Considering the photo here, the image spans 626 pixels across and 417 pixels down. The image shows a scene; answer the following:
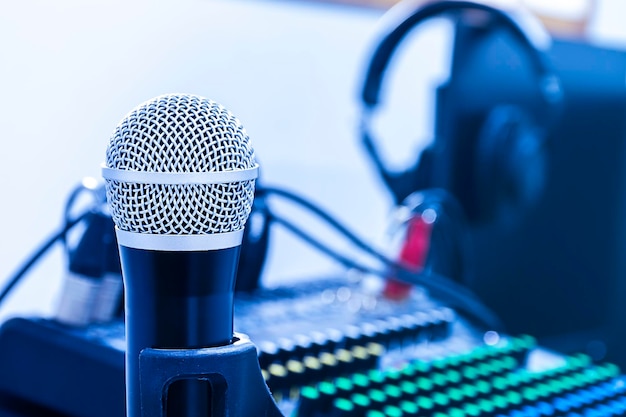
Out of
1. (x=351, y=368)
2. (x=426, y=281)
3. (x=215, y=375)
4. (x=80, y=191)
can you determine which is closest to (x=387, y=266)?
(x=426, y=281)

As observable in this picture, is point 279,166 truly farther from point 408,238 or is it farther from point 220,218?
point 220,218

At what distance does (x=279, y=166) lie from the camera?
0.95 meters

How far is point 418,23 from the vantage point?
80cm

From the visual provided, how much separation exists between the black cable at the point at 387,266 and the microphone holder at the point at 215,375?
0.31 meters

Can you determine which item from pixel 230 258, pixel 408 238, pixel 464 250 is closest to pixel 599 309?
pixel 464 250

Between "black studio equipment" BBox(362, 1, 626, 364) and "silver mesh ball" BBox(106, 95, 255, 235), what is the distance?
50cm

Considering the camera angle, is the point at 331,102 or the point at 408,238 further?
the point at 331,102

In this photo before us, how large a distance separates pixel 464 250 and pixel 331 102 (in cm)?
28

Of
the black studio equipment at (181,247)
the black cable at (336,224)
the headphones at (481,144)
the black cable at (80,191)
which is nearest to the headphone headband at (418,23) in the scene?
the headphones at (481,144)

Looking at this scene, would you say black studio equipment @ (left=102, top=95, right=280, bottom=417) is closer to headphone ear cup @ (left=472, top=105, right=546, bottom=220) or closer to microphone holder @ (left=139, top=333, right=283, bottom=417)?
microphone holder @ (left=139, top=333, right=283, bottom=417)

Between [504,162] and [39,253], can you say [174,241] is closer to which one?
[39,253]

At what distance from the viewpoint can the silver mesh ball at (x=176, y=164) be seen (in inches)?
11.9

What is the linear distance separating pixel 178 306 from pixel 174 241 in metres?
0.03

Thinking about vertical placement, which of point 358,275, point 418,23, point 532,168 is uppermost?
point 418,23
